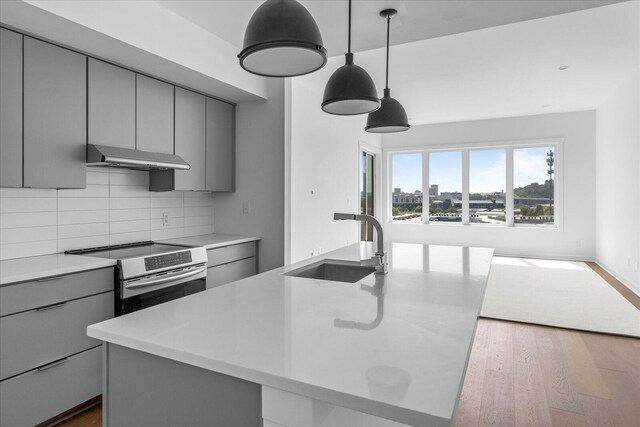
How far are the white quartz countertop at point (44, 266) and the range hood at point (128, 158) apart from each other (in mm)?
673

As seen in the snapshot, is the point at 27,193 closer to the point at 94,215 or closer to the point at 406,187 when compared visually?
the point at 94,215

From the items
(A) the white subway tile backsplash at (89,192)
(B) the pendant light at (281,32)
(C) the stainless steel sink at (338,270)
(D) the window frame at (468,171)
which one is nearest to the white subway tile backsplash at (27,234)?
(A) the white subway tile backsplash at (89,192)

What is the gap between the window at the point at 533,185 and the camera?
733 centimetres

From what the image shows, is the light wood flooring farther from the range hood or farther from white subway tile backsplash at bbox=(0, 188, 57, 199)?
the range hood

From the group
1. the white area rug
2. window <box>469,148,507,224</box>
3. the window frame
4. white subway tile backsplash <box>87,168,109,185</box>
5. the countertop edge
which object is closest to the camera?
the countertop edge

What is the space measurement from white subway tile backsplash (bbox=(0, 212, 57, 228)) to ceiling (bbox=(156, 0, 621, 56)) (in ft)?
5.55

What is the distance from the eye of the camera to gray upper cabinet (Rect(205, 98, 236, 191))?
3.78 metres

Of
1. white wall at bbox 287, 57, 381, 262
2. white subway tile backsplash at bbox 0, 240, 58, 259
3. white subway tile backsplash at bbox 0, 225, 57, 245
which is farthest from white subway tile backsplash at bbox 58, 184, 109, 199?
white wall at bbox 287, 57, 381, 262

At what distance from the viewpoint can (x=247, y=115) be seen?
406cm

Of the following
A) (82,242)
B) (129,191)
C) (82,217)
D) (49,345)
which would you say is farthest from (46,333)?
(129,191)

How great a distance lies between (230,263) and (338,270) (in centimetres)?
158

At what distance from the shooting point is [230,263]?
3.53 metres

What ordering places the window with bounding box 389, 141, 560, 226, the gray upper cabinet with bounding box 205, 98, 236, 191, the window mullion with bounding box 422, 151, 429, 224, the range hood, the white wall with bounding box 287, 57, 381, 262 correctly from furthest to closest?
1. the window mullion with bounding box 422, 151, 429, 224
2. the window with bounding box 389, 141, 560, 226
3. the white wall with bounding box 287, 57, 381, 262
4. the gray upper cabinet with bounding box 205, 98, 236, 191
5. the range hood

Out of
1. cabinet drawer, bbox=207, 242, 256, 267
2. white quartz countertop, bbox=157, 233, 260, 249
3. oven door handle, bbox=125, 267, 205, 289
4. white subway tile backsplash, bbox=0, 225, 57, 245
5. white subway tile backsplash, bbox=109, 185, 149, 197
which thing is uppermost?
white subway tile backsplash, bbox=109, 185, 149, 197
